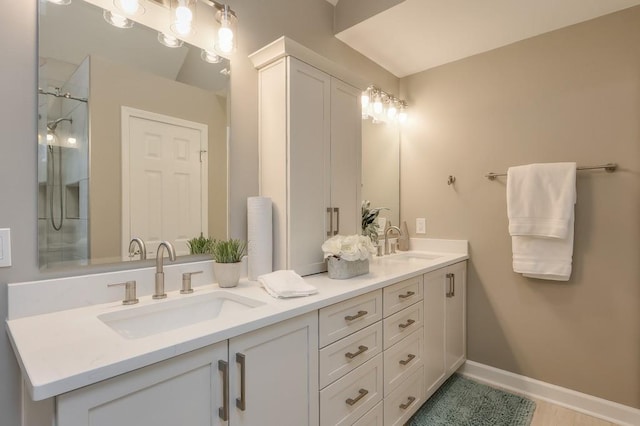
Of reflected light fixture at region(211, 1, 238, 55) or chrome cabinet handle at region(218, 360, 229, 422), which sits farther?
reflected light fixture at region(211, 1, 238, 55)

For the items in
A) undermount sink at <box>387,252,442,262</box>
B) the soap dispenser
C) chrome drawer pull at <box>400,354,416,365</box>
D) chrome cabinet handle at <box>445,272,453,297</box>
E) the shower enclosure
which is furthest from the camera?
the soap dispenser

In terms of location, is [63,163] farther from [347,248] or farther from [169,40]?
[347,248]

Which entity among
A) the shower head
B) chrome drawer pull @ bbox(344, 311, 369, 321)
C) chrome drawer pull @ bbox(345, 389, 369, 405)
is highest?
the shower head

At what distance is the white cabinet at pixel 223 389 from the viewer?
729 mm

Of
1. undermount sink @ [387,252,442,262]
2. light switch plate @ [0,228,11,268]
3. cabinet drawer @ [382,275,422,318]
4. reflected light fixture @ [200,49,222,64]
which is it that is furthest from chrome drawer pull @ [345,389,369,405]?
reflected light fixture @ [200,49,222,64]

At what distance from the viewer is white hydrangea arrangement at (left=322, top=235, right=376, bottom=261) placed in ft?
5.31

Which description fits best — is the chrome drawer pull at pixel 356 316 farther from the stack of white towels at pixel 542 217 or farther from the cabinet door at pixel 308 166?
the stack of white towels at pixel 542 217

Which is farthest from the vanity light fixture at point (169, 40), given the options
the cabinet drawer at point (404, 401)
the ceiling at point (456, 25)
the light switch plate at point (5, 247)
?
the cabinet drawer at point (404, 401)

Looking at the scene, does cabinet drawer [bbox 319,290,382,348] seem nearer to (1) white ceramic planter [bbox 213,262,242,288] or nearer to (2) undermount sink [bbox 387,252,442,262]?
(1) white ceramic planter [bbox 213,262,242,288]

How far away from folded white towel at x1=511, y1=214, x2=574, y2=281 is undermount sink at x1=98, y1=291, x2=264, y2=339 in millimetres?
1825

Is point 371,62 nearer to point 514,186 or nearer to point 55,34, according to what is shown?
point 514,186

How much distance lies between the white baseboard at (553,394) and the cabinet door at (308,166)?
1582 millimetres

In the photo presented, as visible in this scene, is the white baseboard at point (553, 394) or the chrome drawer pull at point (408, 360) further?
the white baseboard at point (553, 394)

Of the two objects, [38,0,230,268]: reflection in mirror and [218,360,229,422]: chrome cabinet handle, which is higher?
[38,0,230,268]: reflection in mirror
